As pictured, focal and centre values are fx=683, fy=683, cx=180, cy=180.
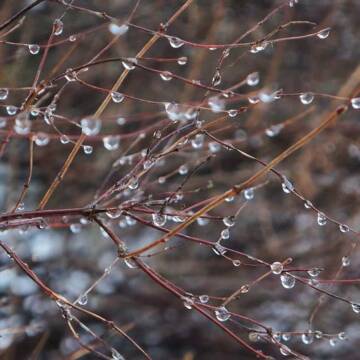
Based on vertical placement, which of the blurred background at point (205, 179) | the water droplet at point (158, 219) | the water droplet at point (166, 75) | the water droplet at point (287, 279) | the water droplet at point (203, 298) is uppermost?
the water droplet at point (166, 75)

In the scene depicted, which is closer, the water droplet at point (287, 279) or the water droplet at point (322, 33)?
the water droplet at point (287, 279)

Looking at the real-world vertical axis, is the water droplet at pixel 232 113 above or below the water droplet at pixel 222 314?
above

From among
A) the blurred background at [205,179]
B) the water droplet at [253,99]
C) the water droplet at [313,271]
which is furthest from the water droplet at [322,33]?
the blurred background at [205,179]

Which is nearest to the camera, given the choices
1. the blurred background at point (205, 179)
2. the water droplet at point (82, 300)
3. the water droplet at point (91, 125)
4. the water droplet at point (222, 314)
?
the water droplet at point (91, 125)

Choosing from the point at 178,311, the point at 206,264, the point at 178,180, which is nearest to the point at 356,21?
the point at 178,180

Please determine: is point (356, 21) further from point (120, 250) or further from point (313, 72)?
point (120, 250)

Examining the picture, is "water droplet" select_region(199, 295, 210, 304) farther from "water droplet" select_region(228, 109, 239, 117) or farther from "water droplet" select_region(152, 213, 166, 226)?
"water droplet" select_region(228, 109, 239, 117)

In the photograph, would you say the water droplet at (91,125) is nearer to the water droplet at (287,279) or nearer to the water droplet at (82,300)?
the water droplet at (82,300)

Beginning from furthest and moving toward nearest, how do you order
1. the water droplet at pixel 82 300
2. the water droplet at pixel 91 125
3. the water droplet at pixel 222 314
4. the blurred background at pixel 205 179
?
the blurred background at pixel 205 179 → the water droplet at pixel 82 300 → the water droplet at pixel 222 314 → the water droplet at pixel 91 125

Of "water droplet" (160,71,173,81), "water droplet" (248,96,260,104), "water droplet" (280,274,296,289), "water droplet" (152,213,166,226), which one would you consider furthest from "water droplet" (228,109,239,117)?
"water droplet" (280,274,296,289)

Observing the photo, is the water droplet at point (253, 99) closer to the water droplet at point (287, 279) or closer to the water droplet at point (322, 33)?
the water droplet at point (322, 33)

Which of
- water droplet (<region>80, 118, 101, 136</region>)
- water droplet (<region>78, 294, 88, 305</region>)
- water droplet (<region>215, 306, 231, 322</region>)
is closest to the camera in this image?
water droplet (<region>80, 118, 101, 136</region>)

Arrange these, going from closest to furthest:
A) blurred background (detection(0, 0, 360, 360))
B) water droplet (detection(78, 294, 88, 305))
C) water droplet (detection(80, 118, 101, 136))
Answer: water droplet (detection(80, 118, 101, 136)) < water droplet (detection(78, 294, 88, 305)) < blurred background (detection(0, 0, 360, 360))

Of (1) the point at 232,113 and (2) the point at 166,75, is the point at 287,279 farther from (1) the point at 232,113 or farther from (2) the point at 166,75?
(2) the point at 166,75
